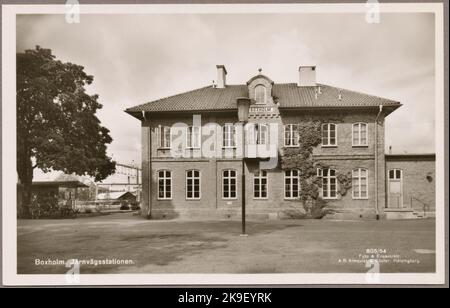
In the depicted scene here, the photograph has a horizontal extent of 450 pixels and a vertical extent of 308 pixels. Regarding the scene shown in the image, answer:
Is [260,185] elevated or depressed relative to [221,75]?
depressed

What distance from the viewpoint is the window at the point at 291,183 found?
45.4 feet

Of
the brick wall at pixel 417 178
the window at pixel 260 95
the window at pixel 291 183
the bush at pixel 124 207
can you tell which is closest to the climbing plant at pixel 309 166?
the window at pixel 291 183

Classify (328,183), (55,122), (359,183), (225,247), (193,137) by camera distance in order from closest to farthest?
(225,247)
(55,122)
(328,183)
(193,137)
(359,183)

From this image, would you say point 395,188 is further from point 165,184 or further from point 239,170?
point 165,184

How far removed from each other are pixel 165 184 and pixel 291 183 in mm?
5139

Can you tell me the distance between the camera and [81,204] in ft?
43.0

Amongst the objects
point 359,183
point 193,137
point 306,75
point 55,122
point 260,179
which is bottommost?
point 359,183

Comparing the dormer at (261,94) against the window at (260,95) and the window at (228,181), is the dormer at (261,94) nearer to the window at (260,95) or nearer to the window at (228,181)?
the window at (260,95)

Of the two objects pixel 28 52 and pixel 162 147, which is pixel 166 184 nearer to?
pixel 162 147

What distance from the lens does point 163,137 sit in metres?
15.0

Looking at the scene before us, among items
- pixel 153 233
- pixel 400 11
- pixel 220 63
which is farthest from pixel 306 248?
pixel 400 11

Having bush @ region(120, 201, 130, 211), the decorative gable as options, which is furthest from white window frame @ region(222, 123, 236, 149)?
bush @ region(120, 201, 130, 211)

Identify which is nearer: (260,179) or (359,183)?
(359,183)

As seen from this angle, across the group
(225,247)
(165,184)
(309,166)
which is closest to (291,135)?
(309,166)
